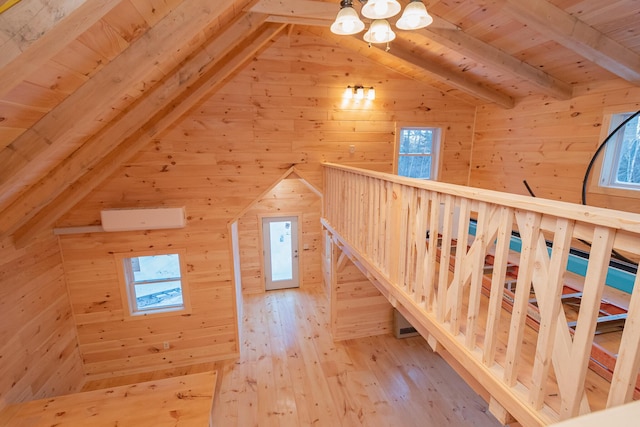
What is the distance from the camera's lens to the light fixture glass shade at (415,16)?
175cm

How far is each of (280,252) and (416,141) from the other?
12.0 ft

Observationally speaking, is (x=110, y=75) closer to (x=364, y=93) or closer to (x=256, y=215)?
(x=364, y=93)

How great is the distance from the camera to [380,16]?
1.73 meters

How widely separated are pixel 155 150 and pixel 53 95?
2.23 m

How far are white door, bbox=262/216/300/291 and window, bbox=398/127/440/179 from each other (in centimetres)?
271

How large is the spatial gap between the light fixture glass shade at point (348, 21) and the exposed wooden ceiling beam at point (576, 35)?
1.18m

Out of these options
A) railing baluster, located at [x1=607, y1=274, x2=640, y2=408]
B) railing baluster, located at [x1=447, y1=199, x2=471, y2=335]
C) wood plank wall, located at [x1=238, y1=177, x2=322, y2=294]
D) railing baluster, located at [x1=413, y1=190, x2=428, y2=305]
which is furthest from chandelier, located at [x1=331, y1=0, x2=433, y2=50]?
wood plank wall, located at [x1=238, y1=177, x2=322, y2=294]

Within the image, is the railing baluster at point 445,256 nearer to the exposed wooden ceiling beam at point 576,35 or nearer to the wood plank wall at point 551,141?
the exposed wooden ceiling beam at point 576,35

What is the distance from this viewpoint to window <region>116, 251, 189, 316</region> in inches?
155

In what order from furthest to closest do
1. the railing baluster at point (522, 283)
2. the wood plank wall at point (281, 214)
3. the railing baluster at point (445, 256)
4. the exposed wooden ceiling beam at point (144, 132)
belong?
the wood plank wall at point (281, 214)
the exposed wooden ceiling beam at point (144, 132)
the railing baluster at point (445, 256)
the railing baluster at point (522, 283)

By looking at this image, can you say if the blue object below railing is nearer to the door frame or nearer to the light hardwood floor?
the light hardwood floor

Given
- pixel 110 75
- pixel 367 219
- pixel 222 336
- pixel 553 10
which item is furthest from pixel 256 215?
pixel 553 10

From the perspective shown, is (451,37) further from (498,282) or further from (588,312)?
(588,312)

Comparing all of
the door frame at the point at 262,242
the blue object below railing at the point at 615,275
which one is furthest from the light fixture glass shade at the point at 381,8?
the door frame at the point at 262,242
